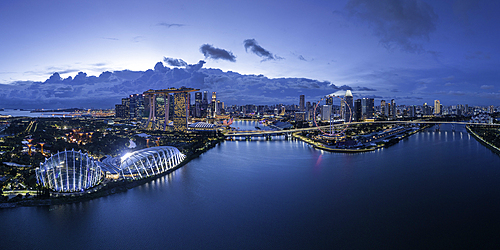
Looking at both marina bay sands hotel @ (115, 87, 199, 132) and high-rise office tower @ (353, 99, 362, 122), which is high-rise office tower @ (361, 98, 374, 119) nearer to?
high-rise office tower @ (353, 99, 362, 122)

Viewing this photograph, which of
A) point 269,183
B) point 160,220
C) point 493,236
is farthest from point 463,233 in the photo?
point 160,220

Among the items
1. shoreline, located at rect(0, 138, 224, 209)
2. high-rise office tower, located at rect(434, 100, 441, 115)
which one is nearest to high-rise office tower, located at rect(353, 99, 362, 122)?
high-rise office tower, located at rect(434, 100, 441, 115)

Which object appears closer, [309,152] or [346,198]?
[346,198]

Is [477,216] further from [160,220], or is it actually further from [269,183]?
[160,220]

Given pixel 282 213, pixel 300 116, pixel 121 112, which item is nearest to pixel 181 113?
pixel 282 213

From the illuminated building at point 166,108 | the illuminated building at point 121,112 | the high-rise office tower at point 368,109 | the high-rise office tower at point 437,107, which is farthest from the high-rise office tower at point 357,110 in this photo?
the illuminated building at point 121,112

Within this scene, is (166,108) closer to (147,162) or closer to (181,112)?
(181,112)
